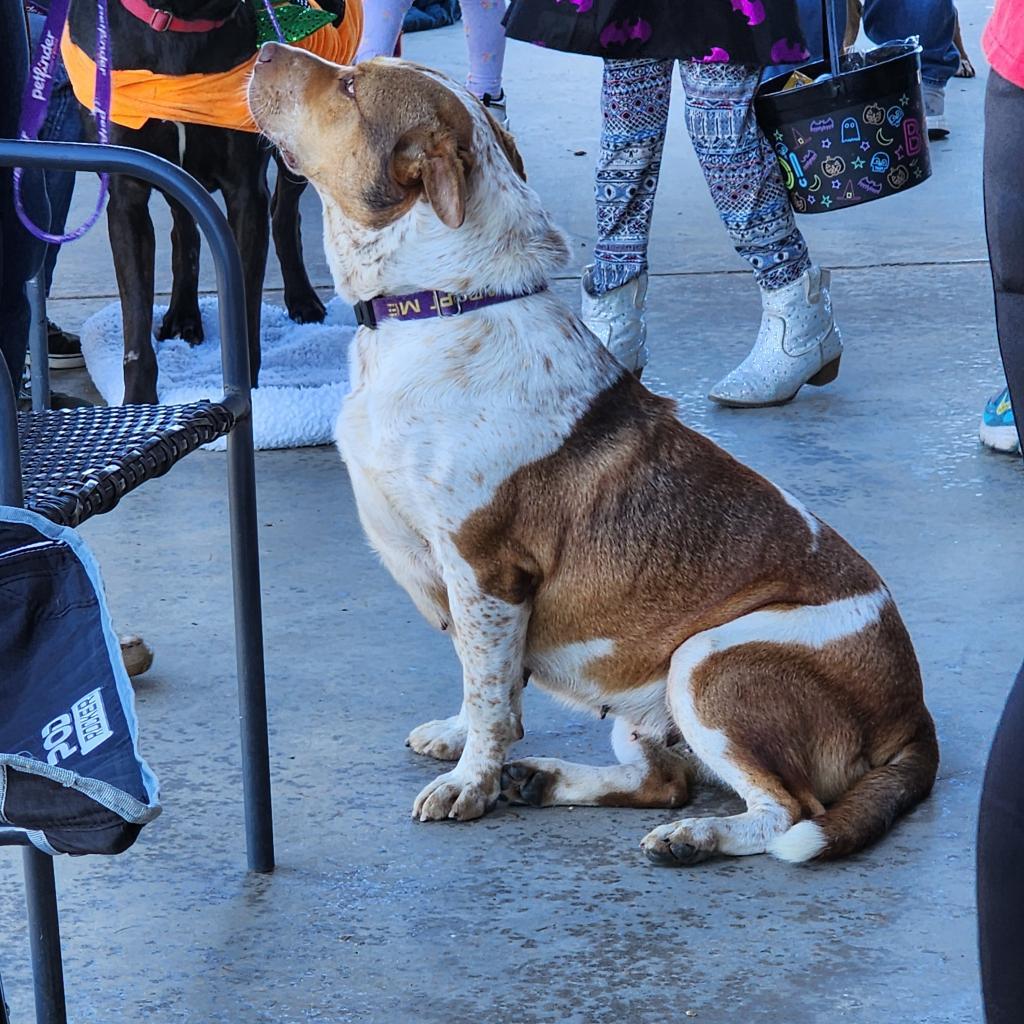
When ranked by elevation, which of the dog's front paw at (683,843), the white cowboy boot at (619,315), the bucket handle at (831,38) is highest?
the bucket handle at (831,38)

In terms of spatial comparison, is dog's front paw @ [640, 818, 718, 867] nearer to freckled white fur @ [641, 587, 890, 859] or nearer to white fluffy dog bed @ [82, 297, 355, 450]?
freckled white fur @ [641, 587, 890, 859]

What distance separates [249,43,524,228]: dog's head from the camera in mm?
2645

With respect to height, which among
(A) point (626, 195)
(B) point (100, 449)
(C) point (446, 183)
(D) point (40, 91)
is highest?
(D) point (40, 91)

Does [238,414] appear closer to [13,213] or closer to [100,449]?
[100,449]

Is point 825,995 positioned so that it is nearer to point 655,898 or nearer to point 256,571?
point 655,898

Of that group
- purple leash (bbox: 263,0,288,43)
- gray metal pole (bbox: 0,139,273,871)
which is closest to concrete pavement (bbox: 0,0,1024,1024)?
gray metal pole (bbox: 0,139,273,871)

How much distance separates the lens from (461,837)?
8.64ft

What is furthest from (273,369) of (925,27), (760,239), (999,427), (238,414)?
(925,27)

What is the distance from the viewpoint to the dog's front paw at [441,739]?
2885 mm

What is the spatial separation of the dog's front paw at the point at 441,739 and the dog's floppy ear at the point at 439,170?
898mm

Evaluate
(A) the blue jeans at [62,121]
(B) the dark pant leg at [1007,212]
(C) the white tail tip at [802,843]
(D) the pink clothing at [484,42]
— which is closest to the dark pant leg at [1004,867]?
(B) the dark pant leg at [1007,212]

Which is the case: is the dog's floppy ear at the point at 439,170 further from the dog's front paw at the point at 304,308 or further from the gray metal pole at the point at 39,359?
the dog's front paw at the point at 304,308

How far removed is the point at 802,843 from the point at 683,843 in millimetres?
182

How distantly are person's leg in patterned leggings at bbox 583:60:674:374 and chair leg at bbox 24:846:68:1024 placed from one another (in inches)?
112
